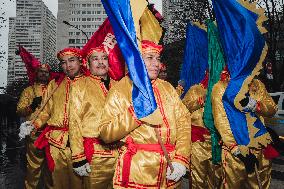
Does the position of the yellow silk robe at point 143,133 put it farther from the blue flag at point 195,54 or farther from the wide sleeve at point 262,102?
the blue flag at point 195,54

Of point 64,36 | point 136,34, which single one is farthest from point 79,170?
point 64,36

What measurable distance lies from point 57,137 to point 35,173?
1.95 m

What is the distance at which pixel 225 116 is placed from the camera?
4.80 meters

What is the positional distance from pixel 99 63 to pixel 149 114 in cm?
221

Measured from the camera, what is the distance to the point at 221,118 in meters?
4.80

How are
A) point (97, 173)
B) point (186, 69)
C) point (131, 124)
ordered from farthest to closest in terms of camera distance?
point (186, 69)
point (97, 173)
point (131, 124)

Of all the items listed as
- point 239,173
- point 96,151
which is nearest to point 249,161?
point 239,173

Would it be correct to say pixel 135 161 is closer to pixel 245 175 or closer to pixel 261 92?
pixel 245 175

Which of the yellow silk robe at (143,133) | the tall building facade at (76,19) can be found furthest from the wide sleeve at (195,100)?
the tall building facade at (76,19)

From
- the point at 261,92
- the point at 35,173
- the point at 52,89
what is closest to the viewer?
the point at 261,92

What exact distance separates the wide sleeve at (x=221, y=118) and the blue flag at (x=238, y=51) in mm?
85

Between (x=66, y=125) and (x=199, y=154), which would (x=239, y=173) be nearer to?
(x=199, y=154)

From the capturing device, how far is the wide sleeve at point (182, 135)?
3262mm

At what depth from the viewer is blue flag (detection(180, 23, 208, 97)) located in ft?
23.0
